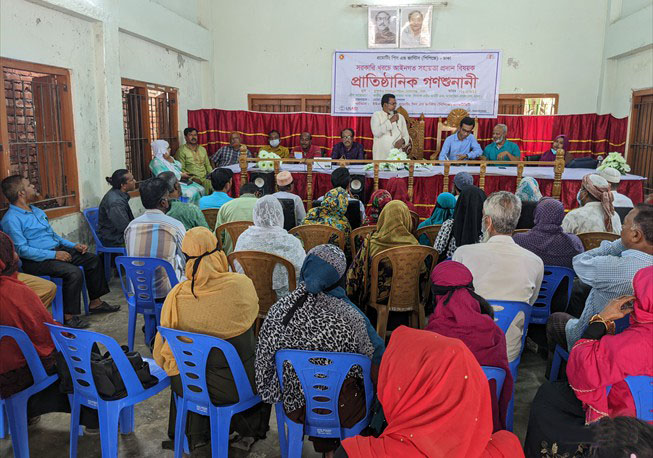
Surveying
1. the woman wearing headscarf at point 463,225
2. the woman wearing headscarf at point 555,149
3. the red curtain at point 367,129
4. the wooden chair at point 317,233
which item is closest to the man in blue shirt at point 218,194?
the wooden chair at point 317,233

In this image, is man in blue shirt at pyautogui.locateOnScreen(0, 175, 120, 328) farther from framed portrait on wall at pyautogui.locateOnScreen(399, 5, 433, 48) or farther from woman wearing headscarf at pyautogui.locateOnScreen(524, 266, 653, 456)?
framed portrait on wall at pyautogui.locateOnScreen(399, 5, 433, 48)

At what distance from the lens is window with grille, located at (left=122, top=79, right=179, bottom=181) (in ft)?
22.8

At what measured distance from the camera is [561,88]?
884 centimetres

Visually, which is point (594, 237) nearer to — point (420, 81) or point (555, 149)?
point (555, 149)

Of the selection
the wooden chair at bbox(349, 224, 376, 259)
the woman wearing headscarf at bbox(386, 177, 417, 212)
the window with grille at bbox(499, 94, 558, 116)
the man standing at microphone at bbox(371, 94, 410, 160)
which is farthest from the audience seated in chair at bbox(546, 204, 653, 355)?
the window with grille at bbox(499, 94, 558, 116)

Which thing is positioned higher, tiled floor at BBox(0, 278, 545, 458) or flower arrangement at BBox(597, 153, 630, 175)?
flower arrangement at BBox(597, 153, 630, 175)

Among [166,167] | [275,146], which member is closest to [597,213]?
[166,167]

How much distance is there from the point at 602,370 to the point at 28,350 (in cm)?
235

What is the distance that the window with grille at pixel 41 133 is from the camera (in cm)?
469

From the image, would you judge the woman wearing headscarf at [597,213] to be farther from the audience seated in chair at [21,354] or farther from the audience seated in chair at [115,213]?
the audience seated in chair at [115,213]

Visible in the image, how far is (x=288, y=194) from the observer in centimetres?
471

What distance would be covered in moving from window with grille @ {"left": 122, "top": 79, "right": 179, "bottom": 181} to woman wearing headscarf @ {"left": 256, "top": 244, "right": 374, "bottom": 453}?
5.74m

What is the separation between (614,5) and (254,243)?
8228 mm

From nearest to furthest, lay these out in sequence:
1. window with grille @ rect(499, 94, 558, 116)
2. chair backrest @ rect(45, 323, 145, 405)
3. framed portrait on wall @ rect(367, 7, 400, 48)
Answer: chair backrest @ rect(45, 323, 145, 405)
framed portrait on wall @ rect(367, 7, 400, 48)
window with grille @ rect(499, 94, 558, 116)
